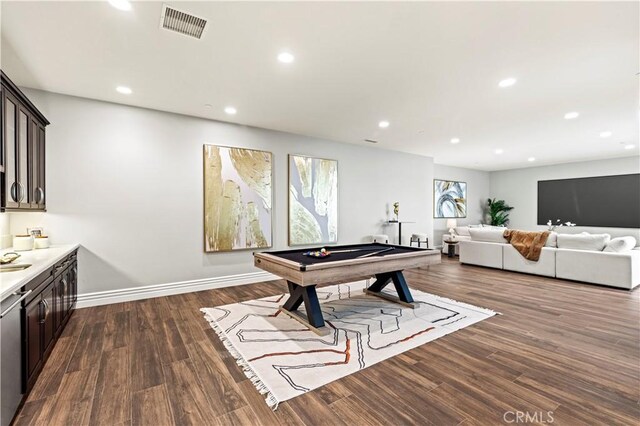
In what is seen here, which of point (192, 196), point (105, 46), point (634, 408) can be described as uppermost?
point (105, 46)

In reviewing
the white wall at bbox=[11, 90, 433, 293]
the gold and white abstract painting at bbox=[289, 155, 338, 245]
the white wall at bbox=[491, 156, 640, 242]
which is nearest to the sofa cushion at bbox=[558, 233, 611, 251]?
the white wall at bbox=[491, 156, 640, 242]

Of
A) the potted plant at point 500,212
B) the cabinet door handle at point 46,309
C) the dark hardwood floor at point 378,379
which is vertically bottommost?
the dark hardwood floor at point 378,379

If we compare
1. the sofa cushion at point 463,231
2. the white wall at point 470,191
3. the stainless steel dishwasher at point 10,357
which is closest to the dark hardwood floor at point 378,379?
the stainless steel dishwasher at point 10,357

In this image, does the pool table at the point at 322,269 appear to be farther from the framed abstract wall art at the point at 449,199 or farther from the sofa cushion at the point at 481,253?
the framed abstract wall art at the point at 449,199

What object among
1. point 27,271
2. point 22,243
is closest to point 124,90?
point 22,243

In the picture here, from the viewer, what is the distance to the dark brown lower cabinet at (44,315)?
190cm

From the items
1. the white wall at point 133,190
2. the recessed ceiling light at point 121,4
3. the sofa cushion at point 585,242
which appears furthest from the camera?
the sofa cushion at point 585,242

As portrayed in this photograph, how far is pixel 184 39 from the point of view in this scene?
253cm

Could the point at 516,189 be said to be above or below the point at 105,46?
below

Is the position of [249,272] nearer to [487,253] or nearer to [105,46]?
[105,46]

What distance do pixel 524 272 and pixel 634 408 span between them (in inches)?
178

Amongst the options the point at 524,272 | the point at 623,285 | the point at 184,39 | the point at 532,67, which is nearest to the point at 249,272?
the point at 184,39

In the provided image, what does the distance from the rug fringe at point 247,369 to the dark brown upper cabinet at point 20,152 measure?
2.13 metres

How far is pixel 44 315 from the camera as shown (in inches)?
89.5
